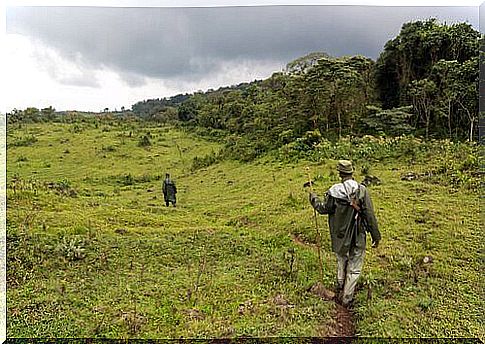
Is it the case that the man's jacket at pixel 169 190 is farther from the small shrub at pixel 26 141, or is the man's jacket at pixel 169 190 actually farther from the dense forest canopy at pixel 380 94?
the small shrub at pixel 26 141

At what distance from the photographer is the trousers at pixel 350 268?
12.7 feet

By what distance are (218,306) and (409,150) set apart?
6463 mm

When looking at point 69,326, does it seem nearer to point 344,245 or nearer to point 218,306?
point 218,306

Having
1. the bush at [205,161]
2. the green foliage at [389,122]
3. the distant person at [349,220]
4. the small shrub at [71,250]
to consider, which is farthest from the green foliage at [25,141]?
the distant person at [349,220]

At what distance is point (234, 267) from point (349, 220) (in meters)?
1.42

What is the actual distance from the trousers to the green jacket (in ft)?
0.21

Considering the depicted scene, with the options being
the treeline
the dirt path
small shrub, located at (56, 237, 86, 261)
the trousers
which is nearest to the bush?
the treeline

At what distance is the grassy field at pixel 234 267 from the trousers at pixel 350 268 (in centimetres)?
11

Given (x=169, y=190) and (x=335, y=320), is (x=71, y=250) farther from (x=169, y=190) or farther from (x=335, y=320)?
(x=169, y=190)

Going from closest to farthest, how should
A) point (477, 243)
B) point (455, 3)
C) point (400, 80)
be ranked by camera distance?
point (455, 3)
point (477, 243)
point (400, 80)

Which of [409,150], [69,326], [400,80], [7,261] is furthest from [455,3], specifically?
[400,80]

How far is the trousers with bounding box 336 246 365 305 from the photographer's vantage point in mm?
3857

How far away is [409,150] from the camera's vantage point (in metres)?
9.23

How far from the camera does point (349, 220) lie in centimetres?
378
